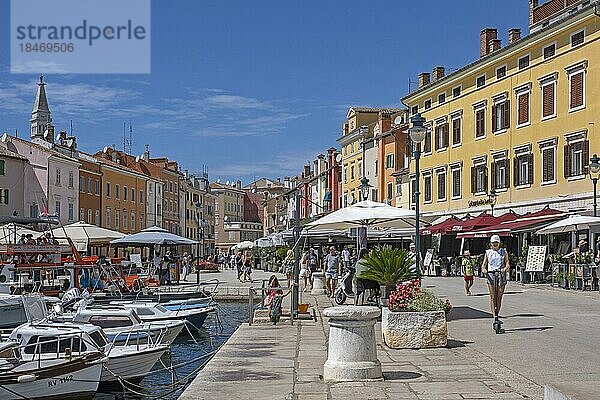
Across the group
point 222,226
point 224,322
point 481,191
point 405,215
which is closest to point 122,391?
point 405,215

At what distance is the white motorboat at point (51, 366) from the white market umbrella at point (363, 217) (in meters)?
6.42

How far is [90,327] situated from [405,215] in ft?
25.2

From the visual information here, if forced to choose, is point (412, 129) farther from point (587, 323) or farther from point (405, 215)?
point (587, 323)

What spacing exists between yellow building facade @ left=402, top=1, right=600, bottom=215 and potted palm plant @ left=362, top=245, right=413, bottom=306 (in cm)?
2151

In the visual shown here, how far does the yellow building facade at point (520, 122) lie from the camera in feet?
120

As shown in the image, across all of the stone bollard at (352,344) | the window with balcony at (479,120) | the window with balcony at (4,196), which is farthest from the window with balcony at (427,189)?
the stone bollard at (352,344)

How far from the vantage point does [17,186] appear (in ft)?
204

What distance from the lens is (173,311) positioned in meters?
25.6

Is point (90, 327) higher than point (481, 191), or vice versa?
point (481, 191)

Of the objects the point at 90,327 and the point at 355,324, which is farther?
the point at 90,327

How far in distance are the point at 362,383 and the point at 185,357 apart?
13.3m

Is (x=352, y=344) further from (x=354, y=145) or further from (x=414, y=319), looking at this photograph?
(x=354, y=145)

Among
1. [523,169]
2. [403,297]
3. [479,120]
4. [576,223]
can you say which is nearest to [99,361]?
[403,297]

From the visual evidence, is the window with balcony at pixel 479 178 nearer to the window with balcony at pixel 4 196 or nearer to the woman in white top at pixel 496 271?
the woman in white top at pixel 496 271
